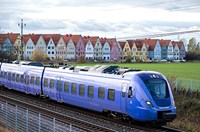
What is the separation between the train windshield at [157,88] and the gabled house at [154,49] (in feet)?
407

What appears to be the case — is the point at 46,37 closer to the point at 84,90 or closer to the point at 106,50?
the point at 106,50

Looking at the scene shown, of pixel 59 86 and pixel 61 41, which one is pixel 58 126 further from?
pixel 61 41

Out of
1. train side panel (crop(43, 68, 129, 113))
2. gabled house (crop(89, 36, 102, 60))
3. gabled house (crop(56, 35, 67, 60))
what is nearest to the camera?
train side panel (crop(43, 68, 129, 113))

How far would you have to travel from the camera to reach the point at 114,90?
19906mm

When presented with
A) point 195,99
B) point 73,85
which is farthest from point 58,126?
point 195,99

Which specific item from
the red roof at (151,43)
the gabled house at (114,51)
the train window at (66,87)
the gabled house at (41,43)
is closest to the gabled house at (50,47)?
the gabled house at (41,43)

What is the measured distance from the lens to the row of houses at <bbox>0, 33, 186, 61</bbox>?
122 meters

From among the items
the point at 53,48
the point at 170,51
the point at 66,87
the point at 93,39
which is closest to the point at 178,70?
the point at 66,87

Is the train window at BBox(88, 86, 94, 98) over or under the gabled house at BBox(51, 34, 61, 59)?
under

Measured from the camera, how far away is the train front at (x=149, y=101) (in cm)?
1805

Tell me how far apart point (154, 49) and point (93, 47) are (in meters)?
25.1

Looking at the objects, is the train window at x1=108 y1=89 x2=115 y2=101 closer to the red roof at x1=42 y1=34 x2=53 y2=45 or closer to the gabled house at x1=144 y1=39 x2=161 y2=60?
the red roof at x1=42 y1=34 x2=53 y2=45

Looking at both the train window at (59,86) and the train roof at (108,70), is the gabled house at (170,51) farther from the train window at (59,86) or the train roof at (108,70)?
the train roof at (108,70)

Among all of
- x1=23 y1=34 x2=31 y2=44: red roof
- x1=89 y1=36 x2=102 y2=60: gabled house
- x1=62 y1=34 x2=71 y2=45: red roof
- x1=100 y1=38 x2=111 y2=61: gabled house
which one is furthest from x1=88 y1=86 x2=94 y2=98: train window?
x1=100 y1=38 x2=111 y2=61: gabled house
